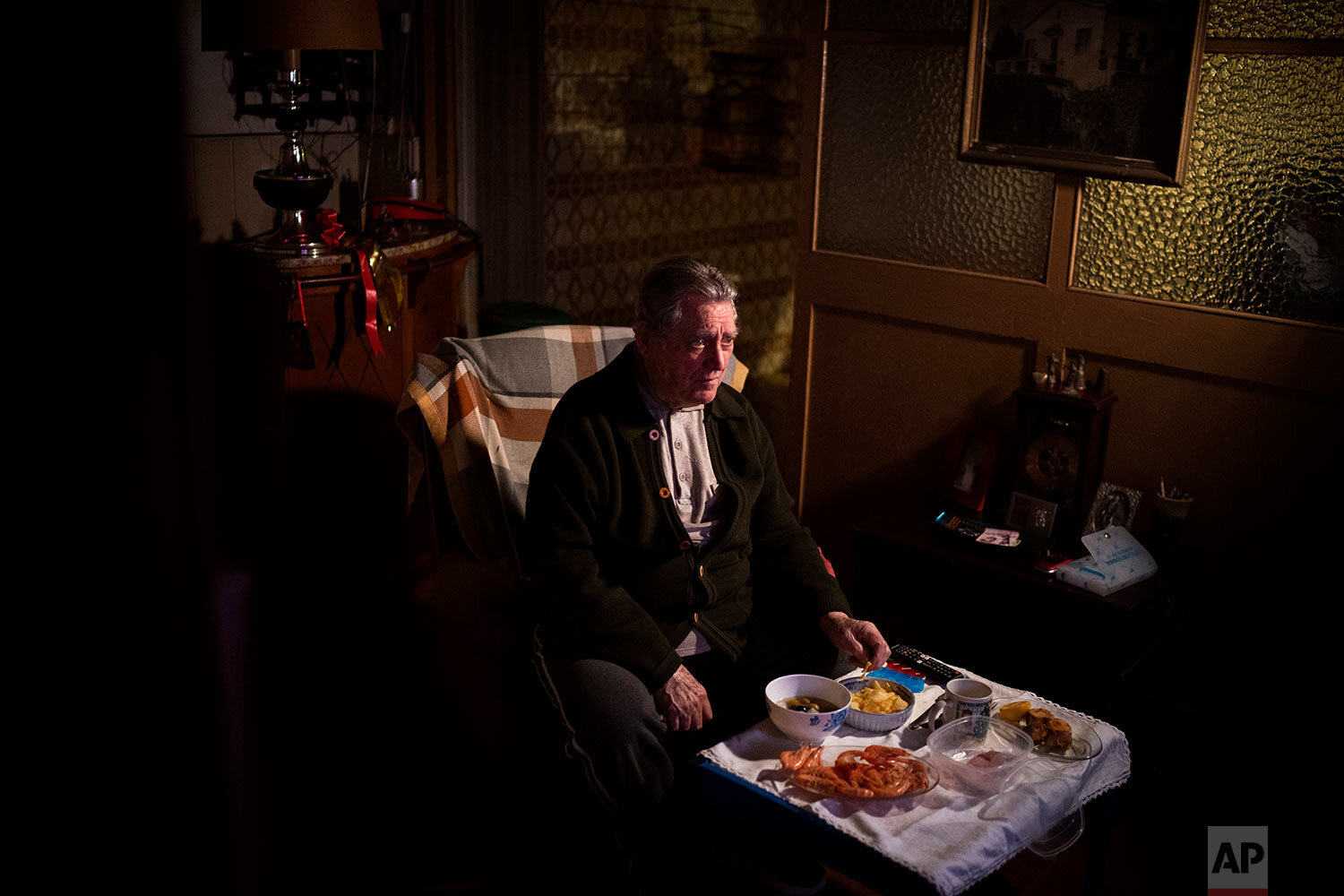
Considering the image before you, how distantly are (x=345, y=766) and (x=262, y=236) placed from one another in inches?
57.6

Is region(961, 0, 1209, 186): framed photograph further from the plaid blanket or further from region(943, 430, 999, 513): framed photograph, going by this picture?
the plaid blanket

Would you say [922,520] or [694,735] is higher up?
[922,520]

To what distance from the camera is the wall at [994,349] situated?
8.86 feet

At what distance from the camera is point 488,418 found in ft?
8.50

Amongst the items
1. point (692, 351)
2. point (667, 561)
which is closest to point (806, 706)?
point (667, 561)

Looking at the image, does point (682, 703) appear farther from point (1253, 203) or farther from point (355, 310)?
point (1253, 203)

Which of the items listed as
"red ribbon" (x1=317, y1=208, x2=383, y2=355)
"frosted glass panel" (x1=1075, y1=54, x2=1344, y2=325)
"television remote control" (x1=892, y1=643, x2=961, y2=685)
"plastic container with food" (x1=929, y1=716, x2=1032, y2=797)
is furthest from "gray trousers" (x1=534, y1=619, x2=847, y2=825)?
"frosted glass panel" (x1=1075, y1=54, x2=1344, y2=325)

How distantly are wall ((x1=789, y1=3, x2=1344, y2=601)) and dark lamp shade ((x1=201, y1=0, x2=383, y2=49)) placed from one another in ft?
4.29

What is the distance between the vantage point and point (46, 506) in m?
0.18

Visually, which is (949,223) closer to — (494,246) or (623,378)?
(623,378)

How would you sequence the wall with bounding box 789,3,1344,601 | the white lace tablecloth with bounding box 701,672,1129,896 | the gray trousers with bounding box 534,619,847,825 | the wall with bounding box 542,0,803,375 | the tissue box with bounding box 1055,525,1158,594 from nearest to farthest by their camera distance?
the white lace tablecloth with bounding box 701,672,1129,896
the gray trousers with bounding box 534,619,847,825
the tissue box with bounding box 1055,525,1158,594
the wall with bounding box 789,3,1344,601
the wall with bounding box 542,0,803,375

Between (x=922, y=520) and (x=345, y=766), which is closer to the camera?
(x=345, y=766)

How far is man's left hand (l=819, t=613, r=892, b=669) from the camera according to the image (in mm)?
2178

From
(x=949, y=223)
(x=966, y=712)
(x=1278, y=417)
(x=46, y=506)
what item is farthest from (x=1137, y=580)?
(x=46, y=506)
